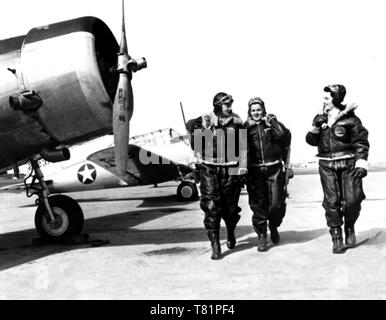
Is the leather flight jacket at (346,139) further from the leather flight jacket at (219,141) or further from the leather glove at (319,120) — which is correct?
the leather flight jacket at (219,141)

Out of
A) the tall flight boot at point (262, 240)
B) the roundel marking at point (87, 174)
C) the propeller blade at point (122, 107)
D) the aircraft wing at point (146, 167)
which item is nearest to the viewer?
the propeller blade at point (122, 107)

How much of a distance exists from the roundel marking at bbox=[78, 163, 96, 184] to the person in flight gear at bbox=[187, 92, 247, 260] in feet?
33.6

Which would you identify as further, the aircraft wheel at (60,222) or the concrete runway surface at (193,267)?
the aircraft wheel at (60,222)

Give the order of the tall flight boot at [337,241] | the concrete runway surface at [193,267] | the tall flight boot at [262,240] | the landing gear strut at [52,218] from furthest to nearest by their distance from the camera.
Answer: the landing gear strut at [52,218] < the tall flight boot at [262,240] < the tall flight boot at [337,241] < the concrete runway surface at [193,267]

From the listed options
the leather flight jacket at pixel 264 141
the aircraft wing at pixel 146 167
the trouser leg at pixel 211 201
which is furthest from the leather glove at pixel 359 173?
the aircraft wing at pixel 146 167

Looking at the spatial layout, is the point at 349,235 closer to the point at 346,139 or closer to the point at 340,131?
the point at 346,139

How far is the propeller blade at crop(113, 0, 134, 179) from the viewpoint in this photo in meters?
6.15

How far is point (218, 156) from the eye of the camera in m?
6.15

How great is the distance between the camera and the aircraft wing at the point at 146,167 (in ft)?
53.7

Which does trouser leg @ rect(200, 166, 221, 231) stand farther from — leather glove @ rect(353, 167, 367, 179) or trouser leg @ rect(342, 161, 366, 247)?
leather glove @ rect(353, 167, 367, 179)

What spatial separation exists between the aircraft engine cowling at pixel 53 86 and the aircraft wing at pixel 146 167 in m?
9.77
